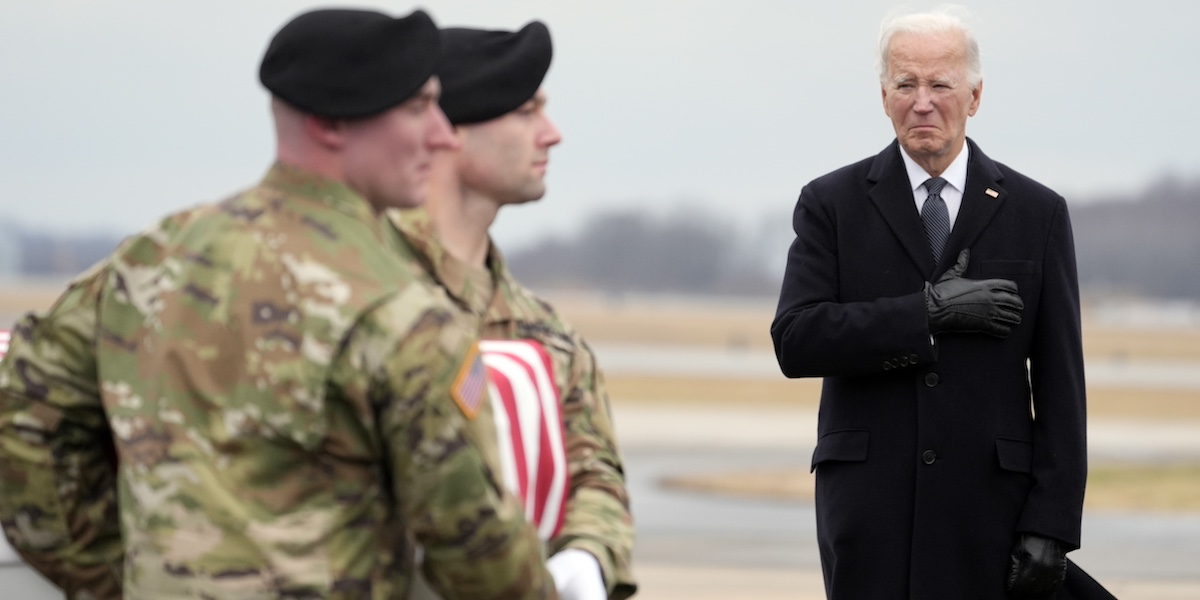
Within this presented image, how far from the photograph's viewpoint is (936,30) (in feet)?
13.3

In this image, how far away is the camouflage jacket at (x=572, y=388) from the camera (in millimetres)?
2623

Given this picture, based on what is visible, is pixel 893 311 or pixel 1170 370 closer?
pixel 893 311

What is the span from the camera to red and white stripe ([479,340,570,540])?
8.01 feet

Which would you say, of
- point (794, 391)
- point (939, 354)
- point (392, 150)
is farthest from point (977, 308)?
point (794, 391)

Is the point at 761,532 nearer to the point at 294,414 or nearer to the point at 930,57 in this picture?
the point at 930,57

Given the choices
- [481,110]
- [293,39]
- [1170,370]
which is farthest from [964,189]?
[1170,370]

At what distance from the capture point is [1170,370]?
44.0 meters

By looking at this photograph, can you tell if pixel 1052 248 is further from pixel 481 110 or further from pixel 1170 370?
pixel 1170 370

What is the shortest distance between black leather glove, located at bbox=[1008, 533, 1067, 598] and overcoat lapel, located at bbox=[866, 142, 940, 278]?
695 mm

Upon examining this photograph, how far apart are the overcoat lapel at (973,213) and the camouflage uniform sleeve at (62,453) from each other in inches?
88.3

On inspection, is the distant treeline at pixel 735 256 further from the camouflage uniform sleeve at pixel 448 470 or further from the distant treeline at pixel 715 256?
the camouflage uniform sleeve at pixel 448 470

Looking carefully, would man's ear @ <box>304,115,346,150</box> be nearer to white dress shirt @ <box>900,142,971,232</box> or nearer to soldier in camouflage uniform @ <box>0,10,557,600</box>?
soldier in camouflage uniform @ <box>0,10,557,600</box>

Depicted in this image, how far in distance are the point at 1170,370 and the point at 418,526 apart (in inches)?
1756

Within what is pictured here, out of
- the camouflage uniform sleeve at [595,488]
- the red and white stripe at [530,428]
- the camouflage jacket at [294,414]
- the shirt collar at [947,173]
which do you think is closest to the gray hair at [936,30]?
the shirt collar at [947,173]
